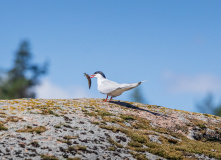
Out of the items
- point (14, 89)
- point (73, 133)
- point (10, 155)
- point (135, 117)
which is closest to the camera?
point (10, 155)

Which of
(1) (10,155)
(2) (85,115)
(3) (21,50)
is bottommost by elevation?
(1) (10,155)

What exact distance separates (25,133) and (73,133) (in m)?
2.44

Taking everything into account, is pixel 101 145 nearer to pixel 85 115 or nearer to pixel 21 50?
pixel 85 115

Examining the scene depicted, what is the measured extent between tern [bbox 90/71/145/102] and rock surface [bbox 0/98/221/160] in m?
1.10

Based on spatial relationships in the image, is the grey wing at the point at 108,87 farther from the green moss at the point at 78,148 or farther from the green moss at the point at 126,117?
the green moss at the point at 78,148

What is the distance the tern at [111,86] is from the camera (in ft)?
74.8

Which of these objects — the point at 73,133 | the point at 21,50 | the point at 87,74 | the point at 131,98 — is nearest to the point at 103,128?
the point at 73,133

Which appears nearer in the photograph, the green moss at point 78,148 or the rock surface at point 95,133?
the rock surface at point 95,133

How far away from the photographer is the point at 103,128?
1608cm

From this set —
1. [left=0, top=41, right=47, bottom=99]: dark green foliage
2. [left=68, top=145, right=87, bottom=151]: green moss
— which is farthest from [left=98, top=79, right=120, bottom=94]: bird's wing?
[left=0, top=41, right=47, bottom=99]: dark green foliage

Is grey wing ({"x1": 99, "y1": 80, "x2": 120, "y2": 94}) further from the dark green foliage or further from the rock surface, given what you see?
the dark green foliage

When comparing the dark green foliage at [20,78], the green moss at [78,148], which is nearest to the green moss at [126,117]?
the green moss at [78,148]

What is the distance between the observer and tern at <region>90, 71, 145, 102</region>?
74.8 ft

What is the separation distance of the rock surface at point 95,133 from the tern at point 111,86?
1.10 m
